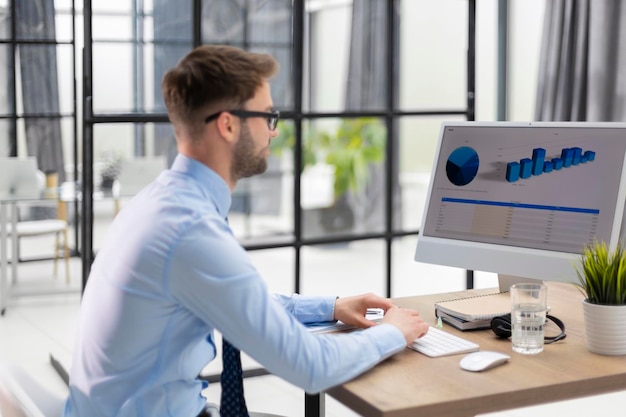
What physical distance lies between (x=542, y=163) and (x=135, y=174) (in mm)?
2095

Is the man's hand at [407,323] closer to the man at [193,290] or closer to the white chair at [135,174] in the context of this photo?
the man at [193,290]

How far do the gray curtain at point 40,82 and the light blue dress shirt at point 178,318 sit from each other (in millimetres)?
4704

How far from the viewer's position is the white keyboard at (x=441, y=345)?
186 cm

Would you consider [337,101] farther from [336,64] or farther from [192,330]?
[192,330]

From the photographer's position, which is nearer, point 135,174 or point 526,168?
point 526,168

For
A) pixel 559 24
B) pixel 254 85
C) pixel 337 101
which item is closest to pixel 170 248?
pixel 254 85

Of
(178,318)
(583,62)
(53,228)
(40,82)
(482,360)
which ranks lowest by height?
(53,228)

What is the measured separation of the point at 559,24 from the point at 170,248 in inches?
154

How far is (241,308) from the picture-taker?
5.02 ft

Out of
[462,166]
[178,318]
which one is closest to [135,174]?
[462,166]

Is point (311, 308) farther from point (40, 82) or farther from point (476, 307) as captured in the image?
point (40, 82)

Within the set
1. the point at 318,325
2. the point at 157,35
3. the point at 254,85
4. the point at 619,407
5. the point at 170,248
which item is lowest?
the point at 619,407

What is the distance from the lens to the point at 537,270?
216 cm

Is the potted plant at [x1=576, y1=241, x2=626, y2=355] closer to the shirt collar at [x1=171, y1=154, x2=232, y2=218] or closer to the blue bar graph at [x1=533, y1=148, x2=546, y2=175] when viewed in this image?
the blue bar graph at [x1=533, y1=148, x2=546, y2=175]
